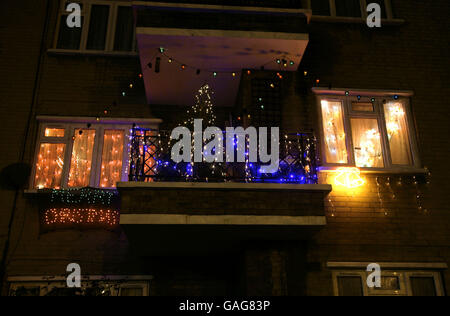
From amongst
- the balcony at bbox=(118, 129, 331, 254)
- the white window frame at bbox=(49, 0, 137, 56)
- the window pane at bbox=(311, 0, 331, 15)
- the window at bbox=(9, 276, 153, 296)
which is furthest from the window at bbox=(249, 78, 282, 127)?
the window at bbox=(9, 276, 153, 296)

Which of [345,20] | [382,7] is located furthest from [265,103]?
[382,7]

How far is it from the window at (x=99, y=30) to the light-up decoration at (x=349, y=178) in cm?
562

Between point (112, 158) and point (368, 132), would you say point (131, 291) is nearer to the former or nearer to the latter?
point (112, 158)

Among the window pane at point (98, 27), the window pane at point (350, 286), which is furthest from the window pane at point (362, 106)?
the window pane at point (98, 27)

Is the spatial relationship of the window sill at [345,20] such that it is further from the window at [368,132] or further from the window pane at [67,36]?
the window pane at [67,36]

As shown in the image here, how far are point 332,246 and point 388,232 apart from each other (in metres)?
1.18

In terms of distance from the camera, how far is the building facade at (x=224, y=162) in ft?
23.1

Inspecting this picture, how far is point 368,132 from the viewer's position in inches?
358

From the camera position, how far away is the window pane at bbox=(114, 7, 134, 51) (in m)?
9.96

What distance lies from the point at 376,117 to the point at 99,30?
22.5ft

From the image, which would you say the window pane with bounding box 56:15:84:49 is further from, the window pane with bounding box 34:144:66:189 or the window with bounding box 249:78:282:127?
the window with bounding box 249:78:282:127

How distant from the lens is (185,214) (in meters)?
6.61

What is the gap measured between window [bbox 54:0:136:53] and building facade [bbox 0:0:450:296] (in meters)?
0.04
